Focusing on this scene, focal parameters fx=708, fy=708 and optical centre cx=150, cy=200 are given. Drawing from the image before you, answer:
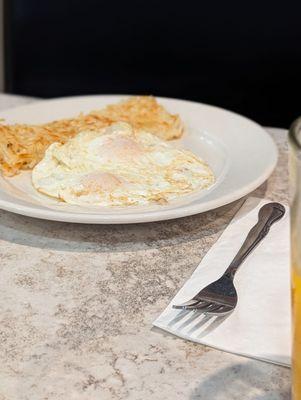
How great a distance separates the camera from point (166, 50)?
10.1ft

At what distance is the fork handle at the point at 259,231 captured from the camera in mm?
1071

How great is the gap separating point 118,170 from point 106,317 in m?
0.43

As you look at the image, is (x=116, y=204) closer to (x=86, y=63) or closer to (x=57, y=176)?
(x=57, y=176)

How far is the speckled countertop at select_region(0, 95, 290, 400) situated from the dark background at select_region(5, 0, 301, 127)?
1799 mm

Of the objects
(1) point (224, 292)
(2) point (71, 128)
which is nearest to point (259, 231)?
(1) point (224, 292)

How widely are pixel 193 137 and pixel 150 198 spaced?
0.40 meters

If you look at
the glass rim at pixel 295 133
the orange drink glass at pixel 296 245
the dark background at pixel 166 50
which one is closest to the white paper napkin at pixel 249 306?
the orange drink glass at pixel 296 245

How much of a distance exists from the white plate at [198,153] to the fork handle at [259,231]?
0.18 feet

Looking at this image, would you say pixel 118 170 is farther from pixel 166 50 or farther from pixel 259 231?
pixel 166 50

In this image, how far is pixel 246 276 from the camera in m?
1.05

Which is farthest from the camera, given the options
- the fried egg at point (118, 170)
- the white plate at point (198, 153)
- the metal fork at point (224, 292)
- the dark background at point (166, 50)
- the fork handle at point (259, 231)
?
the dark background at point (166, 50)

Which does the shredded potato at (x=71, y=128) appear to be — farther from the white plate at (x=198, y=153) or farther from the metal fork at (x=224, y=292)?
the metal fork at (x=224, y=292)

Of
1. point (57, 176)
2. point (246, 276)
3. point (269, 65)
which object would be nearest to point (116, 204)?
point (57, 176)

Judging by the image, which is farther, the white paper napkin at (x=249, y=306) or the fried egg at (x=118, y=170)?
the fried egg at (x=118, y=170)
